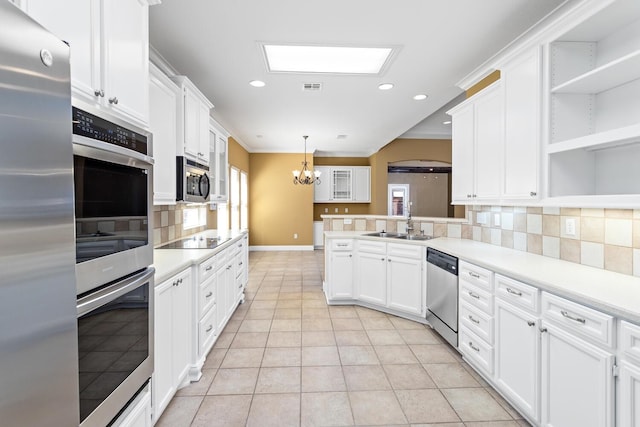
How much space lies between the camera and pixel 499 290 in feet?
6.55

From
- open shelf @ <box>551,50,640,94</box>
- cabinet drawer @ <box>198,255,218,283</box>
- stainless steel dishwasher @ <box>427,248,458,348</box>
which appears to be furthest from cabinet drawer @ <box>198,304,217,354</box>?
open shelf @ <box>551,50,640,94</box>

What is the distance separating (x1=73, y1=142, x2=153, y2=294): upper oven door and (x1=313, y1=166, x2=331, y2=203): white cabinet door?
709 cm

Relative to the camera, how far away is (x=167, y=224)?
3.15 meters

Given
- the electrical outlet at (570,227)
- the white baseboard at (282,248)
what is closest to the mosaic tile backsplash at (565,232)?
the electrical outlet at (570,227)

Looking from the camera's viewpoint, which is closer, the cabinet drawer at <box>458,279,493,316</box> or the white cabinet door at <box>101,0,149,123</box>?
the white cabinet door at <box>101,0,149,123</box>

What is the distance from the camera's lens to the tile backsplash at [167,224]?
9.47 feet

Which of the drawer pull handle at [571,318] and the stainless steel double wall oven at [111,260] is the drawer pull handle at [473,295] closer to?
the drawer pull handle at [571,318]

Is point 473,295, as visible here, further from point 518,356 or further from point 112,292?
point 112,292

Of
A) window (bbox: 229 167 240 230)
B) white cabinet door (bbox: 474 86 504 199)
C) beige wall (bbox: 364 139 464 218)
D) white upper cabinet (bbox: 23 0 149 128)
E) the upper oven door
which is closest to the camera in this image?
the upper oven door

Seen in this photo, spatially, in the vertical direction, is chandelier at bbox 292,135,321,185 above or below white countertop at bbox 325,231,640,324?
above

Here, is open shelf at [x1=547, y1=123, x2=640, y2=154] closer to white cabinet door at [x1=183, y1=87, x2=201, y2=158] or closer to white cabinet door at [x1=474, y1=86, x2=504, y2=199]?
white cabinet door at [x1=474, y1=86, x2=504, y2=199]

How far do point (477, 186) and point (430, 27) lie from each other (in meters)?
1.40

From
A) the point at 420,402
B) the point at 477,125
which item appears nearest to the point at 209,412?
the point at 420,402

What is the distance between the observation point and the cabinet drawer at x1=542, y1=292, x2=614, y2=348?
1284 millimetres
